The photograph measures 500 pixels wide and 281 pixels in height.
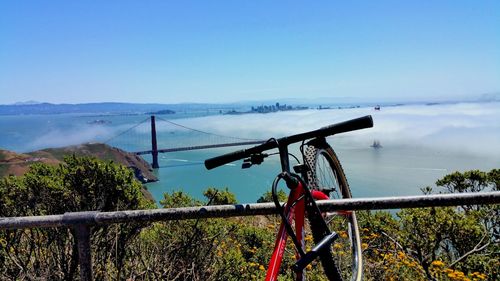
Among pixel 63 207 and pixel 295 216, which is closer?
pixel 295 216

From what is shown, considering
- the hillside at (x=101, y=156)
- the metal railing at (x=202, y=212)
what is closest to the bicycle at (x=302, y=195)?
the metal railing at (x=202, y=212)

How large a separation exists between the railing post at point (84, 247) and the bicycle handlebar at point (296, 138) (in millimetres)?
723

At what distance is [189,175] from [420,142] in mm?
95471

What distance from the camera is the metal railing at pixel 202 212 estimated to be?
184cm

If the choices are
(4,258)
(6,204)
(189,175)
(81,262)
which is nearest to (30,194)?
(6,204)

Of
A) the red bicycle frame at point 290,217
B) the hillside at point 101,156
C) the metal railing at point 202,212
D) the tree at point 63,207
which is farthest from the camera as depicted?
the hillside at point 101,156

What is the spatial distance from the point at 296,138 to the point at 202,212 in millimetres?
619

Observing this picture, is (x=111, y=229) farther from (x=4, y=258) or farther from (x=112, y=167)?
(x=4, y=258)

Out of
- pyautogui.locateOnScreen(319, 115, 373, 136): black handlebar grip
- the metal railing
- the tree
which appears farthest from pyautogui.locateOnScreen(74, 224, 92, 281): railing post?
the tree

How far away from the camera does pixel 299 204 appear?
1.60 metres

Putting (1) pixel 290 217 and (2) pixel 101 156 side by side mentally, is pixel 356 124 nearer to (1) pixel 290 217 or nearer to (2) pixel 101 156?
(1) pixel 290 217

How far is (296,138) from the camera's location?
1.70m

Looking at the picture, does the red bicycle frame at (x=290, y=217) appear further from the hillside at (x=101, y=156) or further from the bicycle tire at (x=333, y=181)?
the hillside at (x=101, y=156)

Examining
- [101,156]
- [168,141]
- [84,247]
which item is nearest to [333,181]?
[84,247]
